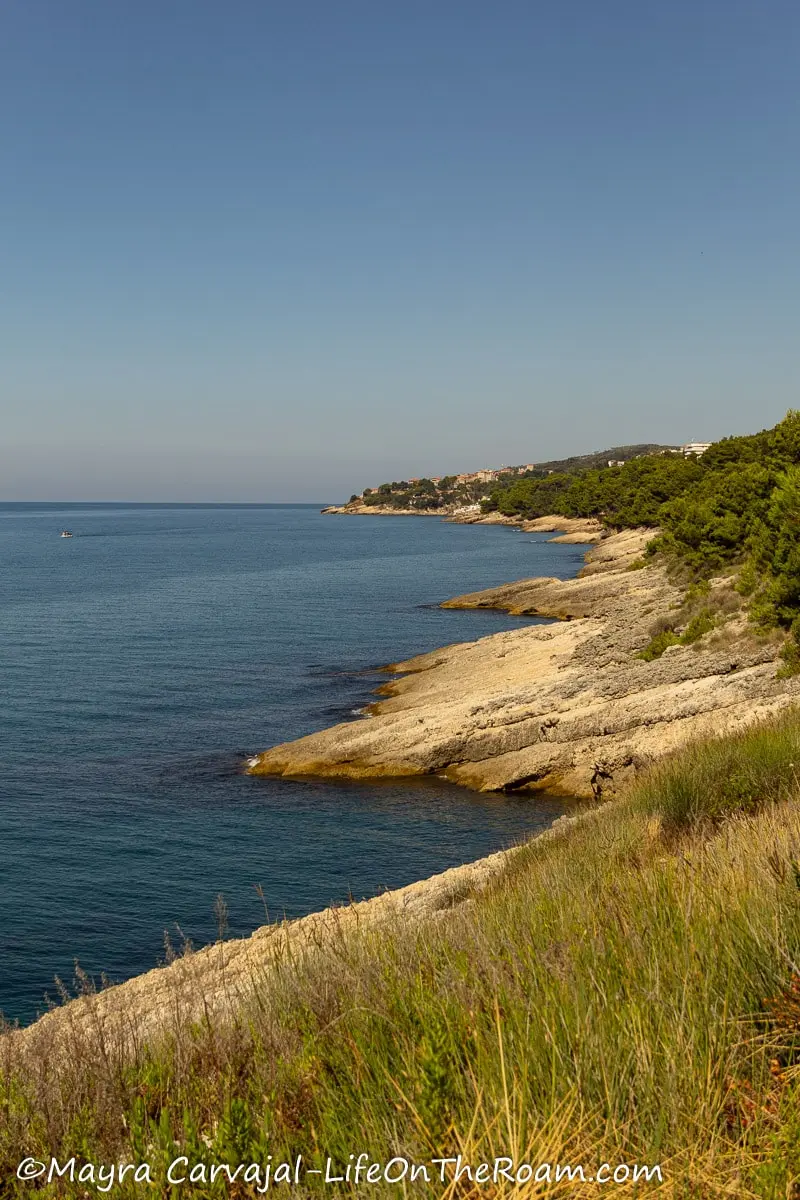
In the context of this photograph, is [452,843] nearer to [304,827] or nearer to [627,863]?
[304,827]

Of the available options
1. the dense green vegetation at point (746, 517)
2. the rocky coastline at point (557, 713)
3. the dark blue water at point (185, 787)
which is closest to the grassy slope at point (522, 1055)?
the rocky coastline at point (557, 713)

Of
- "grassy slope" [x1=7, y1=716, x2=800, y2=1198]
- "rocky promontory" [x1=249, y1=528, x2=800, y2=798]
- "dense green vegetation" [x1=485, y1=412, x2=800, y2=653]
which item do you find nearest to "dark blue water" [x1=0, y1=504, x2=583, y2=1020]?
"rocky promontory" [x1=249, y1=528, x2=800, y2=798]

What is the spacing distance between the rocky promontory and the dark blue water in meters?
1.38

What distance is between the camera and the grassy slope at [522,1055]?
356cm

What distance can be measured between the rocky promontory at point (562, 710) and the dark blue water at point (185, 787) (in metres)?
1.38

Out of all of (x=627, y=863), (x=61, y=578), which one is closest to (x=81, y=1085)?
(x=627, y=863)

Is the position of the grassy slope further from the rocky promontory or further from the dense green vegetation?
the dense green vegetation

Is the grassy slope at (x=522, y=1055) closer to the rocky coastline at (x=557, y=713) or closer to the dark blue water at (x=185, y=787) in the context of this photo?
the rocky coastline at (x=557, y=713)

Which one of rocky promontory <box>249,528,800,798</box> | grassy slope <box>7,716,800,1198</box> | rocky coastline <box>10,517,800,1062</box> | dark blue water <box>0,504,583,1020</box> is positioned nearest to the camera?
grassy slope <box>7,716,800,1198</box>

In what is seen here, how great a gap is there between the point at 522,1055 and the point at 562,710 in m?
27.8

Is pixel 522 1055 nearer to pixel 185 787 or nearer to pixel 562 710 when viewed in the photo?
pixel 185 787

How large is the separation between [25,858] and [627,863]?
19.5 meters

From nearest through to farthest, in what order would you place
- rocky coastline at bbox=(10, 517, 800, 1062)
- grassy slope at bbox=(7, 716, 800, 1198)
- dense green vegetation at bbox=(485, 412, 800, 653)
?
grassy slope at bbox=(7, 716, 800, 1198) < rocky coastline at bbox=(10, 517, 800, 1062) < dense green vegetation at bbox=(485, 412, 800, 653)

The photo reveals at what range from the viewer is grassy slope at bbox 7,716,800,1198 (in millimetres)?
3557
